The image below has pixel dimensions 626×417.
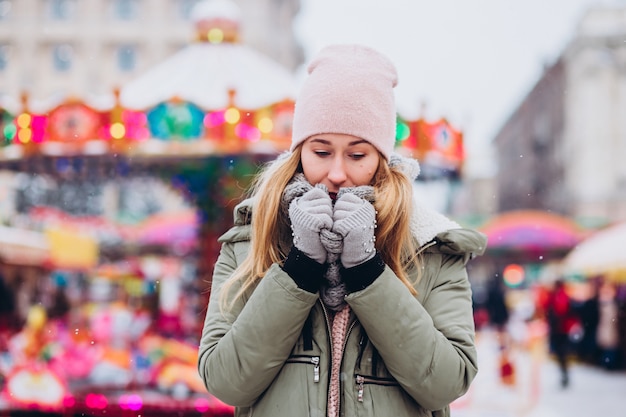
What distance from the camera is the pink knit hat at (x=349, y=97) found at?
1831mm

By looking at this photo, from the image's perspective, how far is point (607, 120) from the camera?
32.9 metres

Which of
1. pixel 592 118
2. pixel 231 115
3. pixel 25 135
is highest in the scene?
pixel 592 118

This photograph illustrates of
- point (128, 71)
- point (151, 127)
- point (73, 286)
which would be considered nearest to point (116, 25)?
point (128, 71)

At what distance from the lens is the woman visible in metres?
1.58

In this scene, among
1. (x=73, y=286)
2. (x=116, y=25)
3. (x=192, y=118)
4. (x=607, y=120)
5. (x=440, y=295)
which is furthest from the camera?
(x=116, y=25)

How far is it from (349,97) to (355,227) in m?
0.45

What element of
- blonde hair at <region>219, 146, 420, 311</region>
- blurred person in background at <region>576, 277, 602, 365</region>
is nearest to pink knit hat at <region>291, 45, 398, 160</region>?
blonde hair at <region>219, 146, 420, 311</region>

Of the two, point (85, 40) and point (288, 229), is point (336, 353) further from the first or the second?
point (85, 40)

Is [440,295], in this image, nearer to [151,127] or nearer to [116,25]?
[151,127]

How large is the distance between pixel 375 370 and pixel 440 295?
0.26 meters

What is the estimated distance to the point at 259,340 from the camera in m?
1.59

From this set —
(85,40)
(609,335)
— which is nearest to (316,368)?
(609,335)

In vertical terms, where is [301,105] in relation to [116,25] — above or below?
below

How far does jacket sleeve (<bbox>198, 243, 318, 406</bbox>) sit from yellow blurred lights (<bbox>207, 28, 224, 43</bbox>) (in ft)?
21.1
